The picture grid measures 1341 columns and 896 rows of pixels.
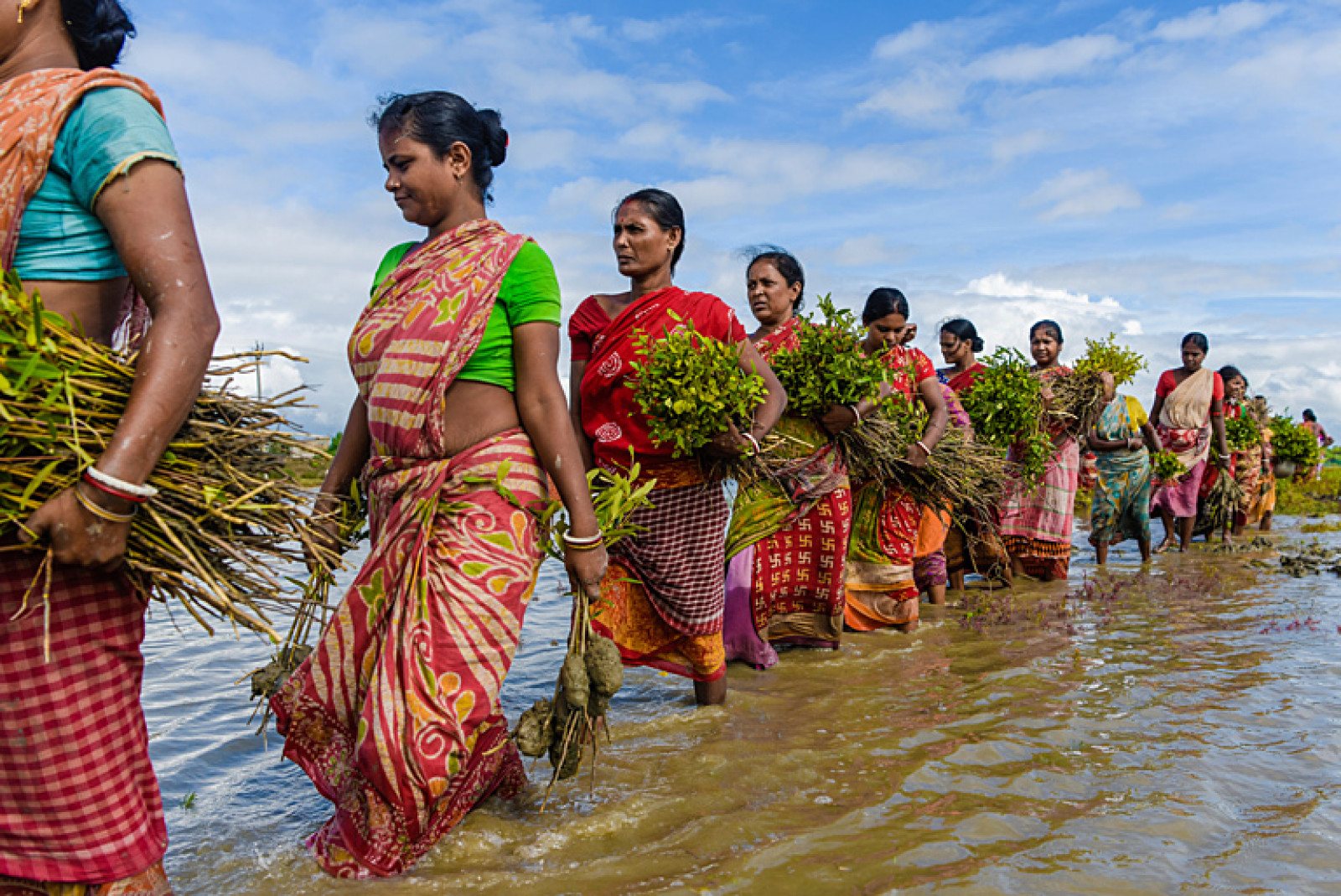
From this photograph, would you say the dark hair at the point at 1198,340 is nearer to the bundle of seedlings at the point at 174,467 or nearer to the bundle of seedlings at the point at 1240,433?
the bundle of seedlings at the point at 1240,433

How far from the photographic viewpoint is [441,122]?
3.02 metres

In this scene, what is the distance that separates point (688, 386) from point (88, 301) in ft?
7.73

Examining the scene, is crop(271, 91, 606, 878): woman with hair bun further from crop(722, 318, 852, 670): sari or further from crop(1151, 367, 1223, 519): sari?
crop(1151, 367, 1223, 519): sari

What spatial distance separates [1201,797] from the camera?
11.1 ft

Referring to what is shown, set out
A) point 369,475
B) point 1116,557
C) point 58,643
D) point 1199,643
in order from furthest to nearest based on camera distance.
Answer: point 1116,557 < point 1199,643 < point 369,475 < point 58,643

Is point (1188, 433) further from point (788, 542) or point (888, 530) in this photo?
point (788, 542)

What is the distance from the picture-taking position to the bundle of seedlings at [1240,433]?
12.4m

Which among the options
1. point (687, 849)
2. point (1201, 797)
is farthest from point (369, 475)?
point (1201, 797)

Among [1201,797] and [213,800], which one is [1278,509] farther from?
[213,800]

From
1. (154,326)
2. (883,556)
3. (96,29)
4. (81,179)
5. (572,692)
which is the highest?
(96,29)

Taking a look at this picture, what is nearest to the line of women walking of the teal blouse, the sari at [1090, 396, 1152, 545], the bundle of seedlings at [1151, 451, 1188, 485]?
the teal blouse

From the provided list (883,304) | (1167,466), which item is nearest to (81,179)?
(883,304)

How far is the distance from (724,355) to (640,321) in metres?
0.44

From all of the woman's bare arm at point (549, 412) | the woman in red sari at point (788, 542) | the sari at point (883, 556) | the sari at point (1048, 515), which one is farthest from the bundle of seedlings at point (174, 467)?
the sari at point (1048, 515)
